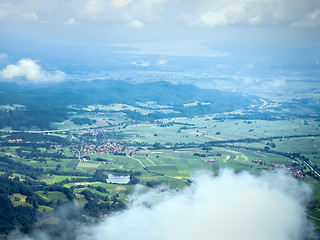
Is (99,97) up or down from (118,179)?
up

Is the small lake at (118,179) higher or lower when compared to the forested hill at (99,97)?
lower

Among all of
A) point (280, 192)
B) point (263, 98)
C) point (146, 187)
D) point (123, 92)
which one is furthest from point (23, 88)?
point (280, 192)

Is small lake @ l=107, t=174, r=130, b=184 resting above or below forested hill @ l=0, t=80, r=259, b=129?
below

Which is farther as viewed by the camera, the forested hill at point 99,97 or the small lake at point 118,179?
the forested hill at point 99,97

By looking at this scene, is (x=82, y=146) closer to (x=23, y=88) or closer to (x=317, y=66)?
(x=23, y=88)

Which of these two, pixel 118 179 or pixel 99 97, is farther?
pixel 99 97
